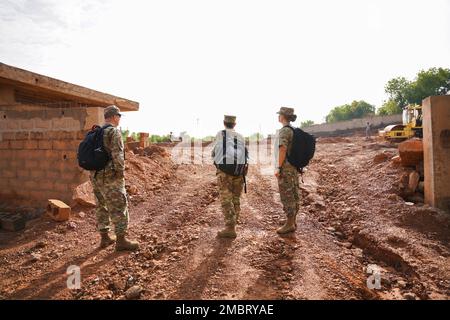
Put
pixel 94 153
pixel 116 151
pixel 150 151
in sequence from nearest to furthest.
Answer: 1. pixel 94 153
2. pixel 116 151
3. pixel 150 151

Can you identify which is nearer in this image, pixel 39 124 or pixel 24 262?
pixel 24 262

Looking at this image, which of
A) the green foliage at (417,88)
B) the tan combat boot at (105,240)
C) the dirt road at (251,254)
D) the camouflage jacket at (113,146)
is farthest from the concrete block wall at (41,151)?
the green foliage at (417,88)

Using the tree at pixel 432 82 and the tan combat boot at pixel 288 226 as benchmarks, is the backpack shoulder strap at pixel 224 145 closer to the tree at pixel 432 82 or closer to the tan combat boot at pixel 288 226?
the tan combat boot at pixel 288 226

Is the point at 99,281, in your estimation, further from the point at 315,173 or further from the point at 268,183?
the point at 315,173

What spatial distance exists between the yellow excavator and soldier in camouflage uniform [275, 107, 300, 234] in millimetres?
12344

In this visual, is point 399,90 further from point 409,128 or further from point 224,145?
point 224,145

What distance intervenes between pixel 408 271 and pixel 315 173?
5.13m

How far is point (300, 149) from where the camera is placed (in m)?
3.88

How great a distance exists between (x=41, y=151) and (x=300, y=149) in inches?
199

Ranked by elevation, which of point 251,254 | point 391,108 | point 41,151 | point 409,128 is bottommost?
point 251,254

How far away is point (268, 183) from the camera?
7.33 meters

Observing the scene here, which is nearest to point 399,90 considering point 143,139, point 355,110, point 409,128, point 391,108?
point 391,108
